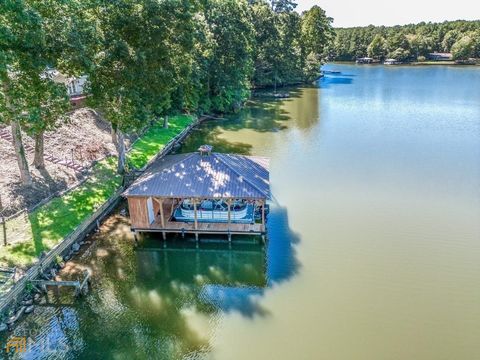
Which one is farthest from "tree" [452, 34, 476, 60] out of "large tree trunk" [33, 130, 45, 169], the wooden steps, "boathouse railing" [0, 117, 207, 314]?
"large tree trunk" [33, 130, 45, 169]

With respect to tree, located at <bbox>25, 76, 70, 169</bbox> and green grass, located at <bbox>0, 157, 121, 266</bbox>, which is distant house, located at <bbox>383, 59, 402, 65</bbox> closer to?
A: green grass, located at <bbox>0, 157, 121, 266</bbox>

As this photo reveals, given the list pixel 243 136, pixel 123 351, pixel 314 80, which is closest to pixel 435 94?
pixel 314 80

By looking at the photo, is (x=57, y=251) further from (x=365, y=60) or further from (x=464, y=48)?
(x=365, y=60)

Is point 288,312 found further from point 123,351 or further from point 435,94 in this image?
point 435,94

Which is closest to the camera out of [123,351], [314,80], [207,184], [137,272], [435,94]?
[123,351]

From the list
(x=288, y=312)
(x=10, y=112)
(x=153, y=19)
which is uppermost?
(x=153, y=19)

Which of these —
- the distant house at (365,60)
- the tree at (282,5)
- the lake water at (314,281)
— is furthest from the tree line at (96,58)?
the distant house at (365,60)
